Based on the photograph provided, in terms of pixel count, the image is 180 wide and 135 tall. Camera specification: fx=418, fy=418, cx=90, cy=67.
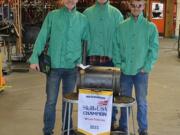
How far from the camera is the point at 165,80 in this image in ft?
26.4

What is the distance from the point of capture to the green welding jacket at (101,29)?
4.09 metres

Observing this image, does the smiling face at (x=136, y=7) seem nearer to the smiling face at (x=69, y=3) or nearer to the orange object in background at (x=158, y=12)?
the smiling face at (x=69, y=3)

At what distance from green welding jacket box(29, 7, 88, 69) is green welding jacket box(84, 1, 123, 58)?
0.63 feet

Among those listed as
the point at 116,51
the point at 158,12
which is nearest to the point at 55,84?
the point at 116,51

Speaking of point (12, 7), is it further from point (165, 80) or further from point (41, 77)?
point (165, 80)

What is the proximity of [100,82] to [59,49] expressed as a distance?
2.16 ft

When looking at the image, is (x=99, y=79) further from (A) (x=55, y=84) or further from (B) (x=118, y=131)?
(B) (x=118, y=131)

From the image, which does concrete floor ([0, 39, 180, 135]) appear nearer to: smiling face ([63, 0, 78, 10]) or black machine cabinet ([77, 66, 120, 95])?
black machine cabinet ([77, 66, 120, 95])

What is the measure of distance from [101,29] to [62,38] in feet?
1.40

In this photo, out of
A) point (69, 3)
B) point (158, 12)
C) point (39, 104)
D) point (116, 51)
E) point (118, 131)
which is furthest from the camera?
point (158, 12)

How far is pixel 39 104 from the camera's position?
235 inches

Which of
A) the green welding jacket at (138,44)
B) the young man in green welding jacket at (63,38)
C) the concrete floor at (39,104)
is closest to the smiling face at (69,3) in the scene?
the young man in green welding jacket at (63,38)

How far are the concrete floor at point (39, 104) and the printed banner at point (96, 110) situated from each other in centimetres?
128

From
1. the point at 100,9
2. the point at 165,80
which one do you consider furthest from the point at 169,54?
the point at 100,9
